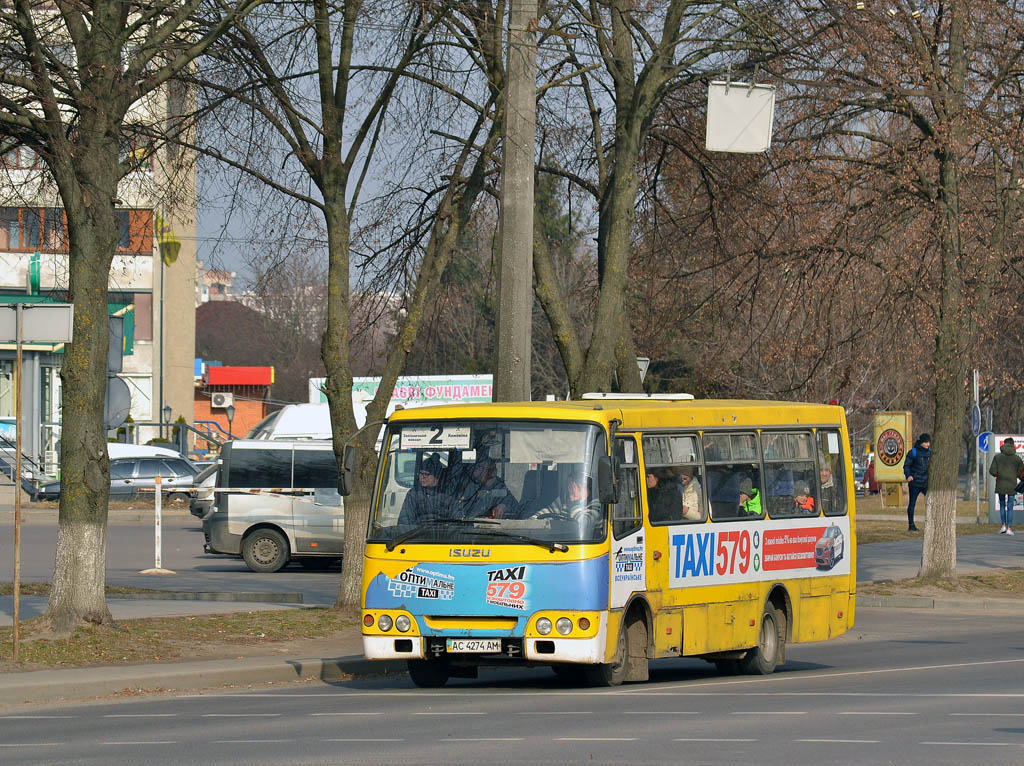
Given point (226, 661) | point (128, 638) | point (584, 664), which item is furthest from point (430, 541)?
point (128, 638)

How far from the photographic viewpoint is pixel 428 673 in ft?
43.1

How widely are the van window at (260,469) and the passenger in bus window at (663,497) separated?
13654mm

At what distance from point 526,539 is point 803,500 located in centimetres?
433

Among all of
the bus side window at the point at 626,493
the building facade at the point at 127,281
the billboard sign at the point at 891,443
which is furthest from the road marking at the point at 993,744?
the billboard sign at the point at 891,443

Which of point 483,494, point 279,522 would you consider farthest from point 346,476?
point 279,522

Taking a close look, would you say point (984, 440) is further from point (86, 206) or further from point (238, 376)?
point (238, 376)

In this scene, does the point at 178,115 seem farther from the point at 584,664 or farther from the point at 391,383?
the point at 584,664

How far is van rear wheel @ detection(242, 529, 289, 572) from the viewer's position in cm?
2562

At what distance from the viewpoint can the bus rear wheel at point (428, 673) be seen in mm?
13031

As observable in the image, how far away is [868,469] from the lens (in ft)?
177

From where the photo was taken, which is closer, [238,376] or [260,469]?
[260,469]

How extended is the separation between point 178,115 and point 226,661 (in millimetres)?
7105

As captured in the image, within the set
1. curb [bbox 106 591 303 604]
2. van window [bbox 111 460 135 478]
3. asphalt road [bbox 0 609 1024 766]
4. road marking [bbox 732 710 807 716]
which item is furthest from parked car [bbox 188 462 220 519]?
road marking [bbox 732 710 807 716]

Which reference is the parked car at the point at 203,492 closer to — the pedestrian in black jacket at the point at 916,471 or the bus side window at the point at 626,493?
the pedestrian in black jacket at the point at 916,471
